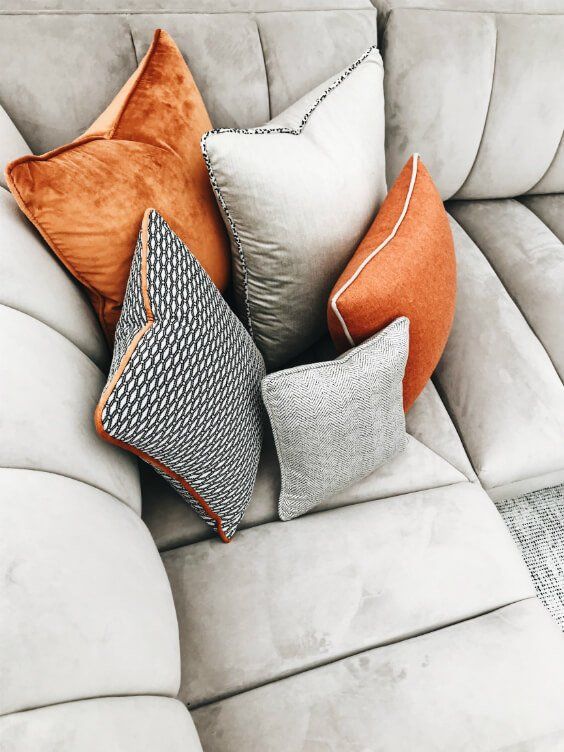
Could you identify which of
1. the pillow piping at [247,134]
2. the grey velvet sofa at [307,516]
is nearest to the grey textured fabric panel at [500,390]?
the grey velvet sofa at [307,516]

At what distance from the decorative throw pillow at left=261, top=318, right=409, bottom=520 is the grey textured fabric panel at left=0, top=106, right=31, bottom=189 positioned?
0.48 metres

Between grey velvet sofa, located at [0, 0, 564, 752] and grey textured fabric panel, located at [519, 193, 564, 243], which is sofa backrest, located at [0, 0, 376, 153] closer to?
grey velvet sofa, located at [0, 0, 564, 752]

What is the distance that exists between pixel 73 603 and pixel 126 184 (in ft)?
1.63

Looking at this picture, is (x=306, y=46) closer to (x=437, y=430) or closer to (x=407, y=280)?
(x=407, y=280)

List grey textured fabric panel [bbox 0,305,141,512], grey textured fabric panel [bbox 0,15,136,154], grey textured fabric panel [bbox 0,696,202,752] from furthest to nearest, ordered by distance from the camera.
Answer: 1. grey textured fabric panel [bbox 0,15,136,154]
2. grey textured fabric panel [bbox 0,305,141,512]
3. grey textured fabric panel [bbox 0,696,202,752]

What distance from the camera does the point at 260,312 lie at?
834 millimetres

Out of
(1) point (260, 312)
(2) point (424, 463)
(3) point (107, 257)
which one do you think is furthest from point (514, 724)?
(3) point (107, 257)

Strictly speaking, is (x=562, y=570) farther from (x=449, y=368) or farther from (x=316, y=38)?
(x=316, y=38)

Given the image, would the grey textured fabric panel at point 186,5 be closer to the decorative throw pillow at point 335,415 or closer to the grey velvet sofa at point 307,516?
the grey velvet sofa at point 307,516

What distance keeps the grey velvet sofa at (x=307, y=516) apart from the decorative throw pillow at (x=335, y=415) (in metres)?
0.08

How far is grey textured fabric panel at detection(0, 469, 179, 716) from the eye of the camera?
16.7 inches

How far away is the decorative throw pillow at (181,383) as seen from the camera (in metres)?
0.54

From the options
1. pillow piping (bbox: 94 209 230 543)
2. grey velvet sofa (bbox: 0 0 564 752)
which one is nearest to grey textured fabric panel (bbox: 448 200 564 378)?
grey velvet sofa (bbox: 0 0 564 752)

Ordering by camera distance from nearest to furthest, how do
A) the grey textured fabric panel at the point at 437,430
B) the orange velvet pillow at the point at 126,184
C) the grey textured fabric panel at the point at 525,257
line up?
the orange velvet pillow at the point at 126,184, the grey textured fabric panel at the point at 437,430, the grey textured fabric panel at the point at 525,257
